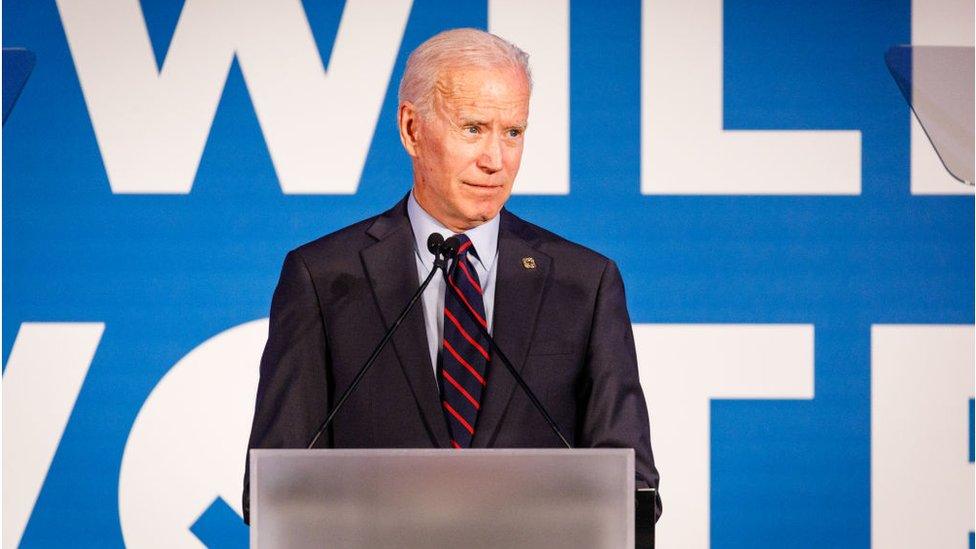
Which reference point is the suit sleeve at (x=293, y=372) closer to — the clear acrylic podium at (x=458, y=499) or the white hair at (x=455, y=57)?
the white hair at (x=455, y=57)

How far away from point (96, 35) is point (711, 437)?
5.94ft

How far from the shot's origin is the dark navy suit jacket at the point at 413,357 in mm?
2039

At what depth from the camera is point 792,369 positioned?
10.4 ft

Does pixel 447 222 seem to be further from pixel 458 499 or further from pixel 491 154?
pixel 458 499

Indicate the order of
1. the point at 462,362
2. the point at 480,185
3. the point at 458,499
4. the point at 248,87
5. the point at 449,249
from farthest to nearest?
the point at 248,87 < the point at 480,185 < the point at 462,362 < the point at 449,249 < the point at 458,499

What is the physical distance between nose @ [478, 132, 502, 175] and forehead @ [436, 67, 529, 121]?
54mm

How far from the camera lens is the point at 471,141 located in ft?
7.03

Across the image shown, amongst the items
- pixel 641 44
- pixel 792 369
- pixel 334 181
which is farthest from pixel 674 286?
pixel 334 181

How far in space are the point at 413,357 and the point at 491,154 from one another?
36 cm

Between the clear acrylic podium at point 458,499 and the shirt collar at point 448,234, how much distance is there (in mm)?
684

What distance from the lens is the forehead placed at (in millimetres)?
2098

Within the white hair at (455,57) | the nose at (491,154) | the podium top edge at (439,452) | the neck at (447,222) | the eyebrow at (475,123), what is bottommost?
the podium top edge at (439,452)

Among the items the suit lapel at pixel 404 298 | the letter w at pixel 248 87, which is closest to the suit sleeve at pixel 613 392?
the suit lapel at pixel 404 298

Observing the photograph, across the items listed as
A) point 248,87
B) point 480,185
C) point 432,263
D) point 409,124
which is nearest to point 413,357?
point 432,263
